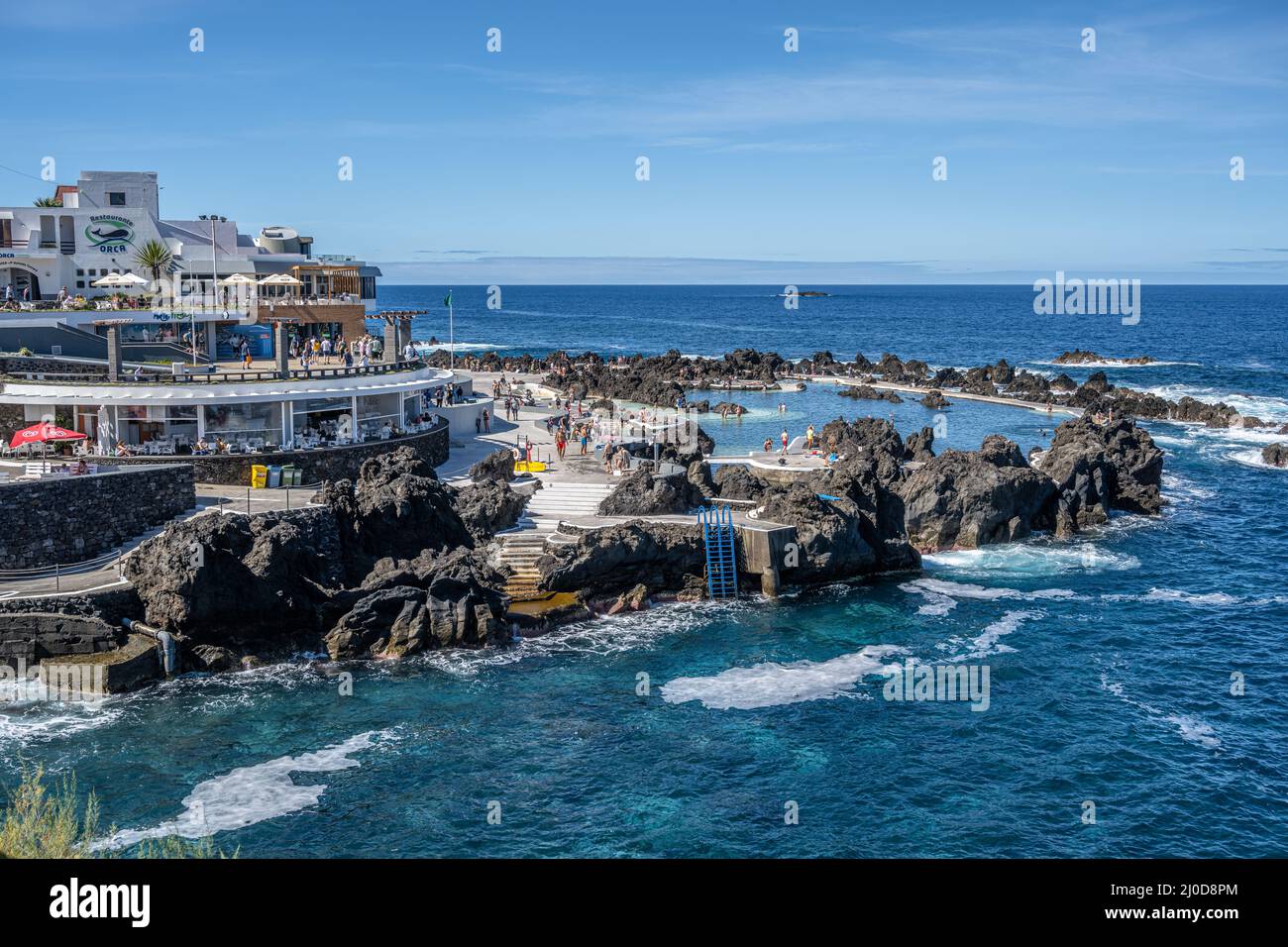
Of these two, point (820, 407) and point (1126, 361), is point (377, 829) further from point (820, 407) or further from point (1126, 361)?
point (1126, 361)

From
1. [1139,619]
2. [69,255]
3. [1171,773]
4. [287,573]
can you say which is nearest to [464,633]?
[287,573]

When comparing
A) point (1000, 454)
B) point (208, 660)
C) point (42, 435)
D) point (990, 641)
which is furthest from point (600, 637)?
point (1000, 454)

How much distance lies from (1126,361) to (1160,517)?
8058cm

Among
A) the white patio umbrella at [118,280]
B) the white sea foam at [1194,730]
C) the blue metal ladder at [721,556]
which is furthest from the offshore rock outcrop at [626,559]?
the white patio umbrella at [118,280]

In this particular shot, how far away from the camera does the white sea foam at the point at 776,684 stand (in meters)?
30.4

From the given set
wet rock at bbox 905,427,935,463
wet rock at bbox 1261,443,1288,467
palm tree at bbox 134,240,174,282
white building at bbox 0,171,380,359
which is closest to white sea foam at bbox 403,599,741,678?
wet rock at bbox 905,427,935,463

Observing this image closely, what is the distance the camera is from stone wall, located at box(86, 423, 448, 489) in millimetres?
41406

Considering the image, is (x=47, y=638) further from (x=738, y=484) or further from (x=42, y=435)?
(x=738, y=484)

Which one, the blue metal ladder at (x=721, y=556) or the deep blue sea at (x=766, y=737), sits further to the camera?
the blue metal ladder at (x=721, y=556)

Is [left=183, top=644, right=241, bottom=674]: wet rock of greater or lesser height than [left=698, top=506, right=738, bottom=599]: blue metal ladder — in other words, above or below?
below

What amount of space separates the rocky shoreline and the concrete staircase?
1.52ft

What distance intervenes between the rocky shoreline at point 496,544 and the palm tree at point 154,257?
84.5 ft

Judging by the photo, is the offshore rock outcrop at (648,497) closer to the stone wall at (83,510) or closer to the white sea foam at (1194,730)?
the stone wall at (83,510)

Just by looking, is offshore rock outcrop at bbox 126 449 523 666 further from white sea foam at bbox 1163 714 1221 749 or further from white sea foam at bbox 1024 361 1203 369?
white sea foam at bbox 1024 361 1203 369
